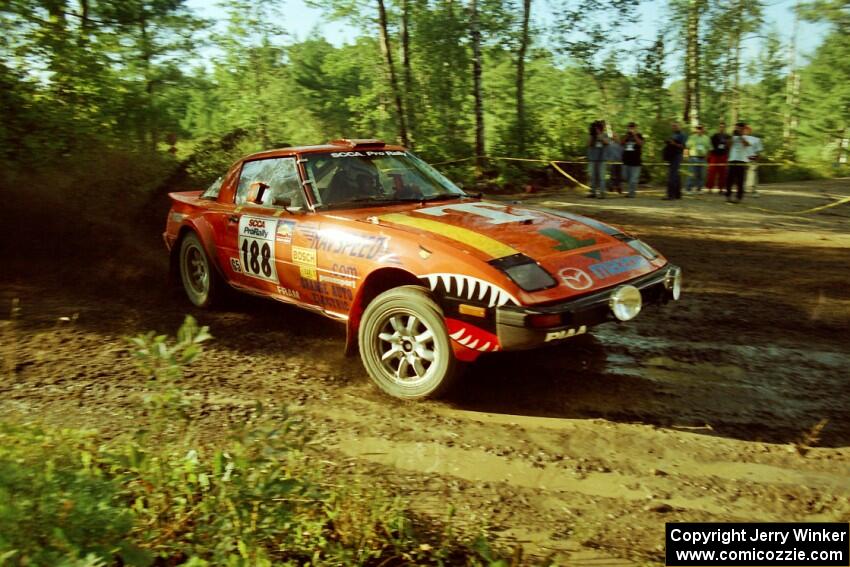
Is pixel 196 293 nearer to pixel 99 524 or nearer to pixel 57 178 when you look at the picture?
pixel 99 524

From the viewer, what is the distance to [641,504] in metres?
3.12

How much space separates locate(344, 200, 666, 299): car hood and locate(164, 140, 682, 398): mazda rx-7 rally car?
11 mm

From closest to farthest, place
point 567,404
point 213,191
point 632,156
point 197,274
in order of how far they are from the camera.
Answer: point 567,404 → point 213,191 → point 197,274 → point 632,156

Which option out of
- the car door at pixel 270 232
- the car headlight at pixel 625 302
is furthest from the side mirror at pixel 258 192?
the car headlight at pixel 625 302

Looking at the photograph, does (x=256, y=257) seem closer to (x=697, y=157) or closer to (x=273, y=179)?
(x=273, y=179)

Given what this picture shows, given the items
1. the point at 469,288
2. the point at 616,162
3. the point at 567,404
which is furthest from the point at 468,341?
the point at 616,162

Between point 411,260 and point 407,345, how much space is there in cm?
57

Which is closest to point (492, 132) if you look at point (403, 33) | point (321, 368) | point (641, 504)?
point (403, 33)

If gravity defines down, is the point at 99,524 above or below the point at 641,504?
above

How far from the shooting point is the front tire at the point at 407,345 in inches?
166

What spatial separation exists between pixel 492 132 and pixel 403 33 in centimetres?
411

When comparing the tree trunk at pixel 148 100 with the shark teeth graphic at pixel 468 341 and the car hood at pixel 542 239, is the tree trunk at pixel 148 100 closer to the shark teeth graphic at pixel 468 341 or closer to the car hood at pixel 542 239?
the car hood at pixel 542 239

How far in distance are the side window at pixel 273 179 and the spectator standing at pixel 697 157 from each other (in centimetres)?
1376

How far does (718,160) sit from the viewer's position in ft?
54.5
